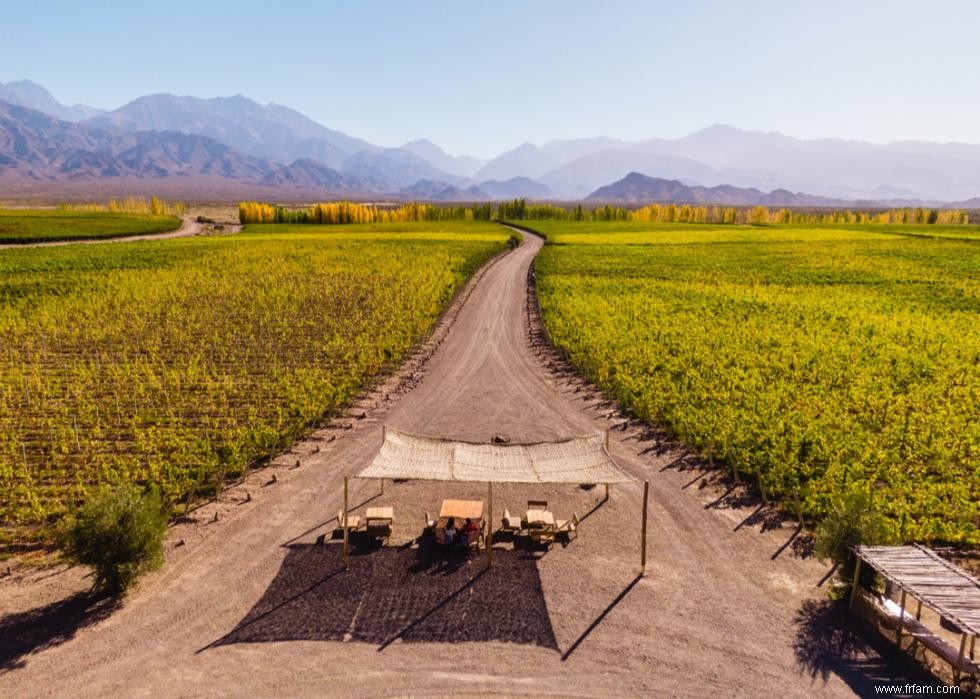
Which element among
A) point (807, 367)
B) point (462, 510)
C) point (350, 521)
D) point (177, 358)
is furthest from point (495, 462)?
point (177, 358)

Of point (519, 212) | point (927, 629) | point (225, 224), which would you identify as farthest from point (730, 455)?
point (519, 212)

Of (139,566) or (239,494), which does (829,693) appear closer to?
(139,566)

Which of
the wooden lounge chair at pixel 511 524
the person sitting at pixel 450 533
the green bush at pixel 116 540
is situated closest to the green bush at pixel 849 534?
the wooden lounge chair at pixel 511 524

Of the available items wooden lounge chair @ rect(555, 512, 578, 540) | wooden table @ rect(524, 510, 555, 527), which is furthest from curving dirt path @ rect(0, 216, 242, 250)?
wooden lounge chair @ rect(555, 512, 578, 540)

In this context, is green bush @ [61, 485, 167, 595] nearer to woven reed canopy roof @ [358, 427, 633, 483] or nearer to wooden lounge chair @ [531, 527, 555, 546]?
woven reed canopy roof @ [358, 427, 633, 483]

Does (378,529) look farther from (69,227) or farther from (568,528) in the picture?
A: (69,227)

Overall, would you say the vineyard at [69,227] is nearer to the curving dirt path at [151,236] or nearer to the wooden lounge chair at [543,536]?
the curving dirt path at [151,236]

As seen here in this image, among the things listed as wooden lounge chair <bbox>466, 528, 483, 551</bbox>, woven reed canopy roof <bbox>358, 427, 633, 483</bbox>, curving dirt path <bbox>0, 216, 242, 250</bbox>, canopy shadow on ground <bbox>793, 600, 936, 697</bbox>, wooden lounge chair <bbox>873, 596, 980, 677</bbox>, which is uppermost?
curving dirt path <bbox>0, 216, 242, 250</bbox>
